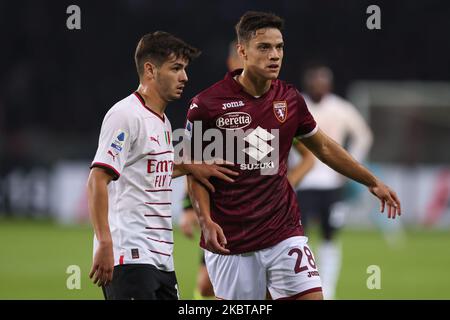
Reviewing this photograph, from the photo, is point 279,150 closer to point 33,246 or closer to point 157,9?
point 33,246

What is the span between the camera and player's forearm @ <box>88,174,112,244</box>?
4.96m

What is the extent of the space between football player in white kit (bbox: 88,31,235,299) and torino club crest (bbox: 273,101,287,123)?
0.62 metres

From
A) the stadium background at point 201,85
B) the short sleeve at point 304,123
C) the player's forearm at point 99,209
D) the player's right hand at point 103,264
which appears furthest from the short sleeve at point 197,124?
the stadium background at point 201,85

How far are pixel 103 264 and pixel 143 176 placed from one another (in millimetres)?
651

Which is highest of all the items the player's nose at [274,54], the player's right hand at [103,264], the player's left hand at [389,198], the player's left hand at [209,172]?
the player's nose at [274,54]

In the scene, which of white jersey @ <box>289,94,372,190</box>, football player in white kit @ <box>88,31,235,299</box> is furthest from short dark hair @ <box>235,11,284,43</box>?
white jersey @ <box>289,94,372,190</box>

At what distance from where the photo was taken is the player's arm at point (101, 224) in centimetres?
492

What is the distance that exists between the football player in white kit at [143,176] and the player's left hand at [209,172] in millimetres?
264

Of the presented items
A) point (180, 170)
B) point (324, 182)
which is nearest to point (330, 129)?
point (324, 182)

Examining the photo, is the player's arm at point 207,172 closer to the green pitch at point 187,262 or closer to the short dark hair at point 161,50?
the short dark hair at point 161,50

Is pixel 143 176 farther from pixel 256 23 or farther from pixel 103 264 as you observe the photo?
pixel 256 23

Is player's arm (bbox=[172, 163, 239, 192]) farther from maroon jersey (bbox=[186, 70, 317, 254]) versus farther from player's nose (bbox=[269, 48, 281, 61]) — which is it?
player's nose (bbox=[269, 48, 281, 61])

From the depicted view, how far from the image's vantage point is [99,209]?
5.00 m
